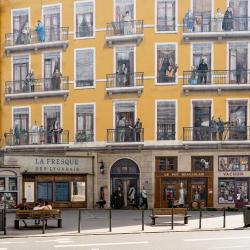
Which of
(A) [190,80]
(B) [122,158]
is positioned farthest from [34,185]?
(A) [190,80]

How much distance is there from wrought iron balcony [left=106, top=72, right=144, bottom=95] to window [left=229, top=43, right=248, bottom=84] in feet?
18.3

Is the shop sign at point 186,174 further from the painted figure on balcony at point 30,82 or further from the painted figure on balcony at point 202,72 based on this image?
the painted figure on balcony at point 30,82

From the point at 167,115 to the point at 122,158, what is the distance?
3906 millimetres

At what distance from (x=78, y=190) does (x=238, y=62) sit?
1282 cm

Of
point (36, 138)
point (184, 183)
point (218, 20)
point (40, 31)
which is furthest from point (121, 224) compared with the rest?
point (40, 31)

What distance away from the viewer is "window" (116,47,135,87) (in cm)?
3731

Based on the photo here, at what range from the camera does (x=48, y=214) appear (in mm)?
24484

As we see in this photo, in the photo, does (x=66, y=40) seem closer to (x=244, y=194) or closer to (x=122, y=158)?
(x=122, y=158)

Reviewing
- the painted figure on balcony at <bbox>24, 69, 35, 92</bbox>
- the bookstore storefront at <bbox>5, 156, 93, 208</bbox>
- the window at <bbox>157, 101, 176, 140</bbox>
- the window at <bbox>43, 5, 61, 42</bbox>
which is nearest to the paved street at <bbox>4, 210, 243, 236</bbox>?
the bookstore storefront at <bbox>5, 156, 93, 208</bbox>

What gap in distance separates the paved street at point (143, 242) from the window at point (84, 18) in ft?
62.8

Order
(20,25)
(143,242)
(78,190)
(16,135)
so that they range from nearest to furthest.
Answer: (143,242) < (78,190) < (16,135) < (20,25)

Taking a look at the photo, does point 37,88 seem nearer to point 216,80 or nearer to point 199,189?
point 216,80

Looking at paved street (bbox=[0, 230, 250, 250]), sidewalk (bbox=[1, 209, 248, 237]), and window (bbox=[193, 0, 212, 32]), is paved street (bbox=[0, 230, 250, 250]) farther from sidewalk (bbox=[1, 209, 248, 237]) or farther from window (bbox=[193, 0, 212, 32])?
window (bbox=[193, 0, 212, 32])

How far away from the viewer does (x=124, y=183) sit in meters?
37.5
